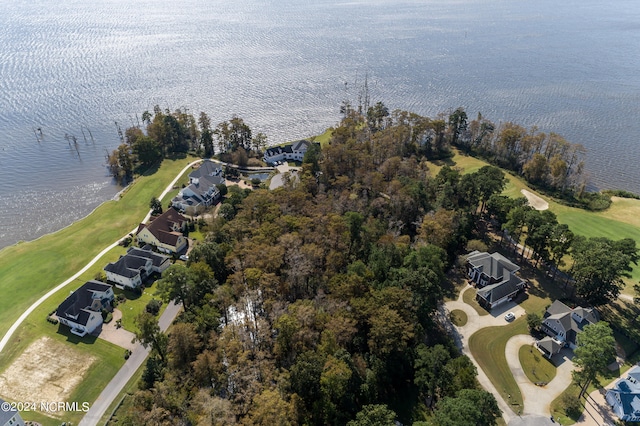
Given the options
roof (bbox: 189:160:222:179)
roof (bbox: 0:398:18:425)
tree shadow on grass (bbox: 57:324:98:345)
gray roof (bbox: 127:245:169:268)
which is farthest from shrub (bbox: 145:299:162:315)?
roof (bbox: 189:160:222:179)

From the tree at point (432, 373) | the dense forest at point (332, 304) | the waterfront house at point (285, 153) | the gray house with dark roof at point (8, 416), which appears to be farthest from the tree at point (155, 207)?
the tree at point (432, 373)

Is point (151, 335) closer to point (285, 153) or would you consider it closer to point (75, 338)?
point (75, 338)

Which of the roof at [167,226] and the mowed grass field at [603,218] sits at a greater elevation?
the roof at [167,226]

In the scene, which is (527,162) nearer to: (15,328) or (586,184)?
(586,184)

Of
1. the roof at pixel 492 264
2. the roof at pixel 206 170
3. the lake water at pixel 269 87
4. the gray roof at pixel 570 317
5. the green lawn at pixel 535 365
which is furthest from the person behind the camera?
the lake water at pixel 269 87

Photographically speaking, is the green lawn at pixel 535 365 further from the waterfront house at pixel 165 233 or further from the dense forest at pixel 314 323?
the waterfront house at pixel 165 233

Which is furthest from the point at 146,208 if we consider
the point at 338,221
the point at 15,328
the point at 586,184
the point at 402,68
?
the point at 402,68
